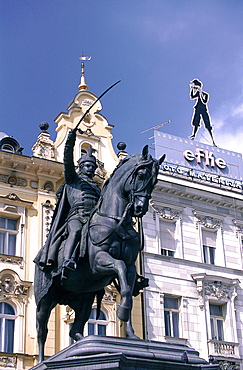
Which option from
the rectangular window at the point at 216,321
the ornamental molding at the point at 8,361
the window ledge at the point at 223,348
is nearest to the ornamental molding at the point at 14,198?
the ornamental molding at the point at 8,361

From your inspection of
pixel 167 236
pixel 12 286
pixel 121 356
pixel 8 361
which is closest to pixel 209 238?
pixel 167 236

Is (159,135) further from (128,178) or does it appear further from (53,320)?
(128,178)

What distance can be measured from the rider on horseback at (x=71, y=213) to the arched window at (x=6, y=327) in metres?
14.5

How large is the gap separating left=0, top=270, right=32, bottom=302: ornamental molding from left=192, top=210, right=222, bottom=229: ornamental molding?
28.3ft

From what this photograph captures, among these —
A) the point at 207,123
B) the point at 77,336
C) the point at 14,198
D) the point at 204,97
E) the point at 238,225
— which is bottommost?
the point at 77,336

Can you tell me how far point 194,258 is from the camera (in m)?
29.7

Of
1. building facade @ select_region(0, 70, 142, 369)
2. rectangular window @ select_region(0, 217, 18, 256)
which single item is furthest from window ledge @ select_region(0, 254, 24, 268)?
rectangular window @ select_region(0, 217, 18, 256)

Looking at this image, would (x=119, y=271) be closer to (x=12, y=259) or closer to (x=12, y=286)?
(x=12, y=286)

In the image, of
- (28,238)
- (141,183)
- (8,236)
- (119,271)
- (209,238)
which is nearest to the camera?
(119,271)

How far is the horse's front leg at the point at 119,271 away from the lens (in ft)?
28.5

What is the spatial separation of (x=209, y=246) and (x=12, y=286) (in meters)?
9.56

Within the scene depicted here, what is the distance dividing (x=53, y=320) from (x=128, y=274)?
1661cm

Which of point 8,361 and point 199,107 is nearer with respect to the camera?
point 8,361

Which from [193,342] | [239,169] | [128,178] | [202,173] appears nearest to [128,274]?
[128,178]
